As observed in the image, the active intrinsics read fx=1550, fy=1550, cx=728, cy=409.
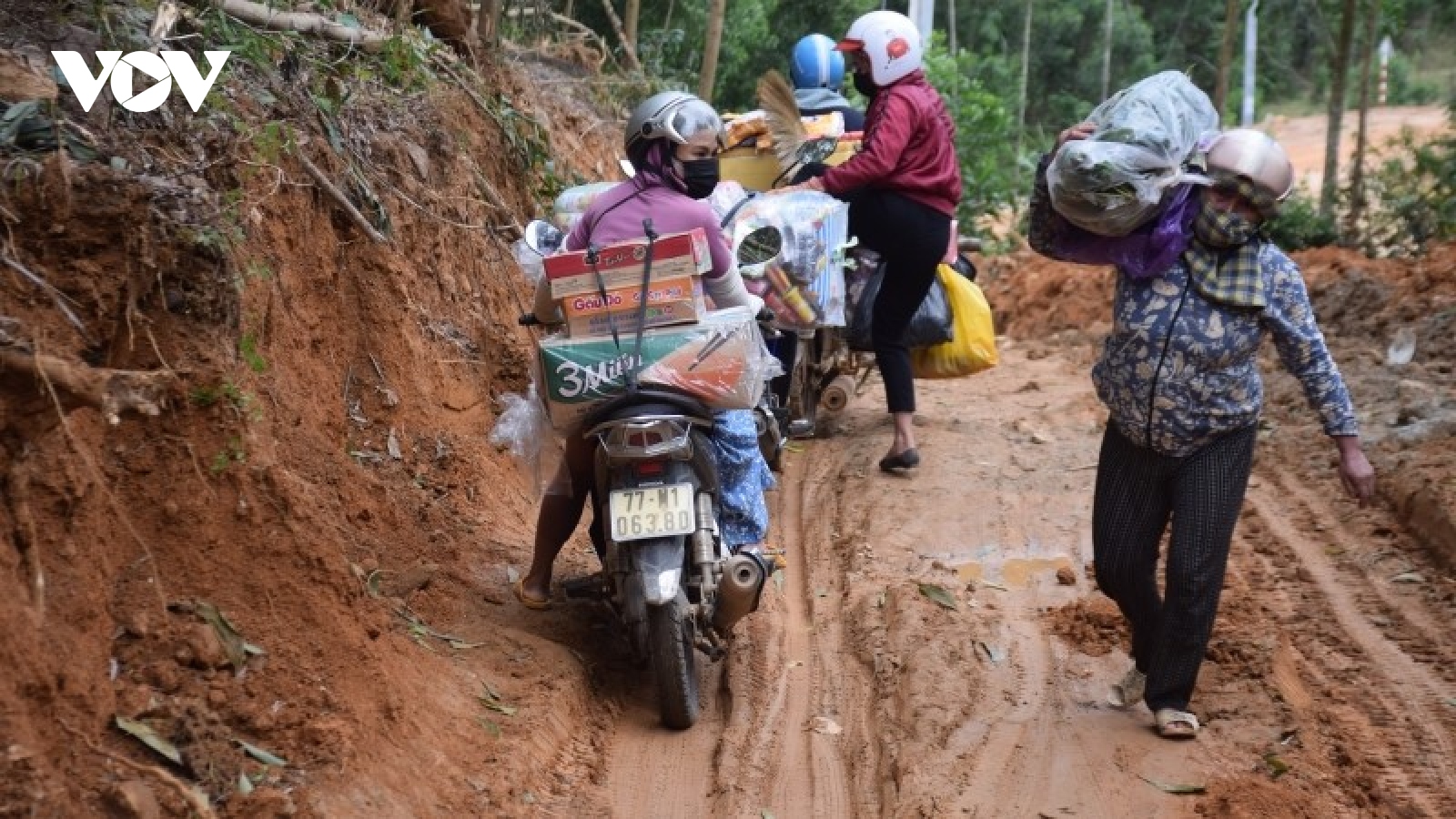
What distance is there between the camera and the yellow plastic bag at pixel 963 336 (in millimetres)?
9000

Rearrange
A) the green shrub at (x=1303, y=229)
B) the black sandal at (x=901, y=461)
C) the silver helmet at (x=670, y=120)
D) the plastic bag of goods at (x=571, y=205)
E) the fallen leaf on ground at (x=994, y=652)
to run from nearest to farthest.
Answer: the silver helmet at (x=670, y=120)
the fallen leaf on ground at (x=994, y=652)
the plastic bag of goods at (x=571, y=205)
the black sandal at (x=901, y=461)
the green shrub at (x=1303, y=229)

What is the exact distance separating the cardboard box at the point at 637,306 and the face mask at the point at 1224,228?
1684mm

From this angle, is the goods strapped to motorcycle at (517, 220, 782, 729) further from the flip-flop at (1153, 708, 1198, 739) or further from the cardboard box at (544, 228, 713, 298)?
the flip-flop at (1153, 708, 1198, 739)

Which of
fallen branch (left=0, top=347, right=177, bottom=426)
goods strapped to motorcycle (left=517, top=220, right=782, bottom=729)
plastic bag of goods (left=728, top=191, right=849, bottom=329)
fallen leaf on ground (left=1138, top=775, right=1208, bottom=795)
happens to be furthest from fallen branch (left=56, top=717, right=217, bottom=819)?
plastic bag of goods (left=728, top=191, right=849, bottom=329)

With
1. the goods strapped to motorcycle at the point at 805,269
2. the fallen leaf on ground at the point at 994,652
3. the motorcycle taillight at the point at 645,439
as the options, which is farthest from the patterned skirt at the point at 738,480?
the goods strapped to motorcycle at the point at 805,269

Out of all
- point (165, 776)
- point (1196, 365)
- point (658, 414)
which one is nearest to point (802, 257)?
point (658, 414)

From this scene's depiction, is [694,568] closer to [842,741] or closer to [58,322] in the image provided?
[842,741]

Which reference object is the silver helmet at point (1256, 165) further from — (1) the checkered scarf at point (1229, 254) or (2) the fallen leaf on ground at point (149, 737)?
(2) the fallen leaf on ground at point (149, 737)

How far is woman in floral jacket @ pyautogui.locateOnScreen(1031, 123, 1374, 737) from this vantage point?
4910 millimetres

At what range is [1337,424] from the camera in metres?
4.95

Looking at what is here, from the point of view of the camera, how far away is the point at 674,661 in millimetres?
5176

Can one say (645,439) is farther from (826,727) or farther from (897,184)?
(897,184)

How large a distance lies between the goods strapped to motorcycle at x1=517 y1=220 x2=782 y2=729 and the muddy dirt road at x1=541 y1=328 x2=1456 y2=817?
0.48 meters

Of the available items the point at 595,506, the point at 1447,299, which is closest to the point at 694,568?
the point at 595,506
